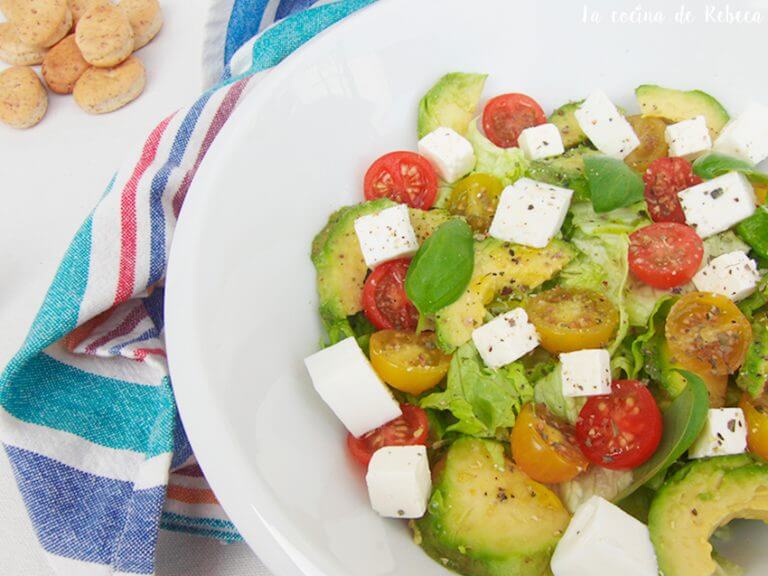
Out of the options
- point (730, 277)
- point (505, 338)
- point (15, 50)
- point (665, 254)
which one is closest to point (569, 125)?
point (665, 254)

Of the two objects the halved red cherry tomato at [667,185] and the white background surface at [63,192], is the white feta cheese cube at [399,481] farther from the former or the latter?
the halved red cherry tomato at [667,185]

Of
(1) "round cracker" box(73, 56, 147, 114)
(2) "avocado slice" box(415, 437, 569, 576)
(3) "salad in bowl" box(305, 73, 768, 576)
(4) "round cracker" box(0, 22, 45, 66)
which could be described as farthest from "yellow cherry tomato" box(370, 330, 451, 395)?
(4) "round cracker" box(0, 22, 45, 66)

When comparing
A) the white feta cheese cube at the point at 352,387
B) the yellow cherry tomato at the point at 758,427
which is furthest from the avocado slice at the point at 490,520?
the yellow cherry tomato at the point at 758,427

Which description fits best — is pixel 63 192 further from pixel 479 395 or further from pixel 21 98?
pixel 479 395

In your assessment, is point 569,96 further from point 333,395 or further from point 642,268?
point 333,395

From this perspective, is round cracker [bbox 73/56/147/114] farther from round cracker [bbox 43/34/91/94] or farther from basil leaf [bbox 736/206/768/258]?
basil leaf [bbox 736/206/768/258]

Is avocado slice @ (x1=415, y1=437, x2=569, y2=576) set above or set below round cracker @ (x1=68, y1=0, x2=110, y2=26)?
below

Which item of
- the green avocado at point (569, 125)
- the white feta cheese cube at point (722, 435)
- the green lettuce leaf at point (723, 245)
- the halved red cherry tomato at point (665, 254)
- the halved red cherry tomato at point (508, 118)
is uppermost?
the halved red cherry tomato at point (508, 118)

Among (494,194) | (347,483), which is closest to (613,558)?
(347,483)
